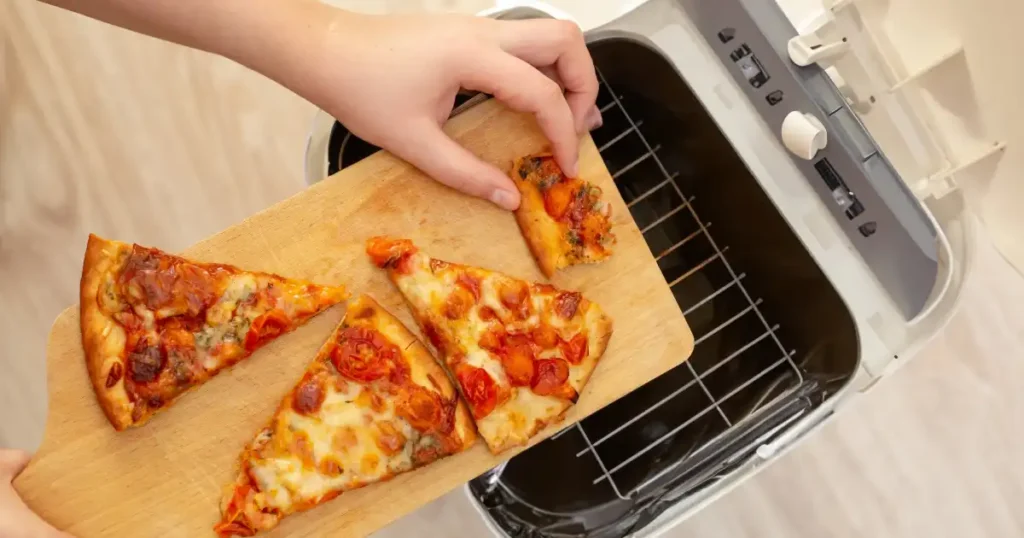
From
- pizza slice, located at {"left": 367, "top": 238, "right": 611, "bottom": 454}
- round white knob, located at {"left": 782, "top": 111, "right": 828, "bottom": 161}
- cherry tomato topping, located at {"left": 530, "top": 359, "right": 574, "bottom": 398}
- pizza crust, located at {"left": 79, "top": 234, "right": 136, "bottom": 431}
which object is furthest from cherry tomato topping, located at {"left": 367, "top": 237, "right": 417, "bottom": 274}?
round white knob, located at {"left": 782, "top": 111, "right": 828, "bottom": 161}

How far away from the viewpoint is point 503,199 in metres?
0.94

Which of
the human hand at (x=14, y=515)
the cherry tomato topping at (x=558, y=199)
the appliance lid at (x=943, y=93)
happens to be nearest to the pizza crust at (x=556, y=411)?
the cherry tomato topping at (x=558, y=199)

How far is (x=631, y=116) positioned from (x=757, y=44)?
223 mm

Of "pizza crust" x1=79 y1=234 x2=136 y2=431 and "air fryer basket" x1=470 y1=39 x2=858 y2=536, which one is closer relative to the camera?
"pizza crust" x1=79 y1=234 x2=136 y2=431

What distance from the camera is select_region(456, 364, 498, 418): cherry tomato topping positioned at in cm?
92

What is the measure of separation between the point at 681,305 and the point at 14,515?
91cm

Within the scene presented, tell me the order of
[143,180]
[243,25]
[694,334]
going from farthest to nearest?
[143,180] → [694,334] → [243,25]

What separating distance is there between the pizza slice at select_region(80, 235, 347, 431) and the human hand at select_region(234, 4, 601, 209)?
0.23 meters

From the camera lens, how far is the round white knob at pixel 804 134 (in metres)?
0.88

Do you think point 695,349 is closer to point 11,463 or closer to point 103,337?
point 103,337

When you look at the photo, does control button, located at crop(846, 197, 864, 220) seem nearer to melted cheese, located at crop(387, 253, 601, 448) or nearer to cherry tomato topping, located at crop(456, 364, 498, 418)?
melted cheese, located at crop(387, 253, 601, 448)

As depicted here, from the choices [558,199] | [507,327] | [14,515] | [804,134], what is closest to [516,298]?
[507,327]

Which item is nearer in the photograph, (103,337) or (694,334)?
(103,337)

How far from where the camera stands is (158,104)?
1.25m
